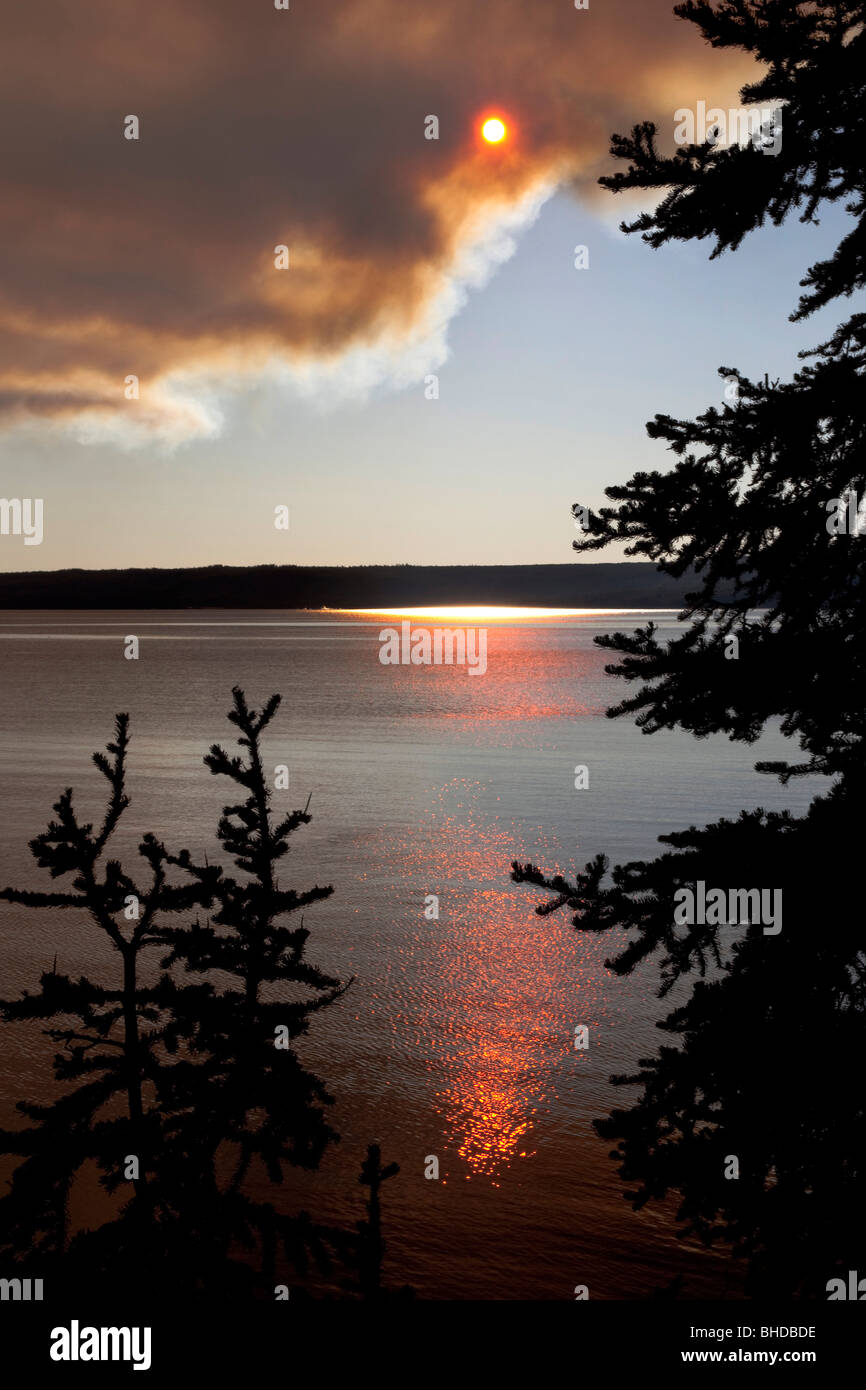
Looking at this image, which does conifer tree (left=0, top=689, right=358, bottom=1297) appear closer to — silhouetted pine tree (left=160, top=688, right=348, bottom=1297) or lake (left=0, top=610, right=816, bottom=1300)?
silhouetted pine tree (left=160, top=688, right=348, bottom=1297)

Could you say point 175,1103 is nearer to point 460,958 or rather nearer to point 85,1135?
point 85,1135

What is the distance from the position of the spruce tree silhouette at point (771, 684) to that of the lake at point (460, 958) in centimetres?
198

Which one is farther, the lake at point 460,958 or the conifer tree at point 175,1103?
the lake at point 460,958

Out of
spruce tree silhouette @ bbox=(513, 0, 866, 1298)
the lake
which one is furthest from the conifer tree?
the lake

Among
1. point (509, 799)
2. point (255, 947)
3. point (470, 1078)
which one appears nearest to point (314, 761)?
point (509, 799)

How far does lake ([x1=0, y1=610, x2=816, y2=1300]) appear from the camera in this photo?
338 inches

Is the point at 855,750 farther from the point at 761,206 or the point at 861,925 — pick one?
the point at 761,206

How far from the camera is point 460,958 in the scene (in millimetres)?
14641

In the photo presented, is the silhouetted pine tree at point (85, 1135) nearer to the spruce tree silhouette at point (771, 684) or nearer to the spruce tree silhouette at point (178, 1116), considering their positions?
the spruce tree silhouette at point (178, 1116)

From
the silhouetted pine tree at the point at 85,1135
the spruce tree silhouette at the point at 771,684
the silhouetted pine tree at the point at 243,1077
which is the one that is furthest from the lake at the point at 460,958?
the silhouetted pine tree at the point at 85,1135

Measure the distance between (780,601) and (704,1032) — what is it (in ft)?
7.37

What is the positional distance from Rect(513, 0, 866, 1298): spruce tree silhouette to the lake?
6.48 feet

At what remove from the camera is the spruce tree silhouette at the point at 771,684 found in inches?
192
